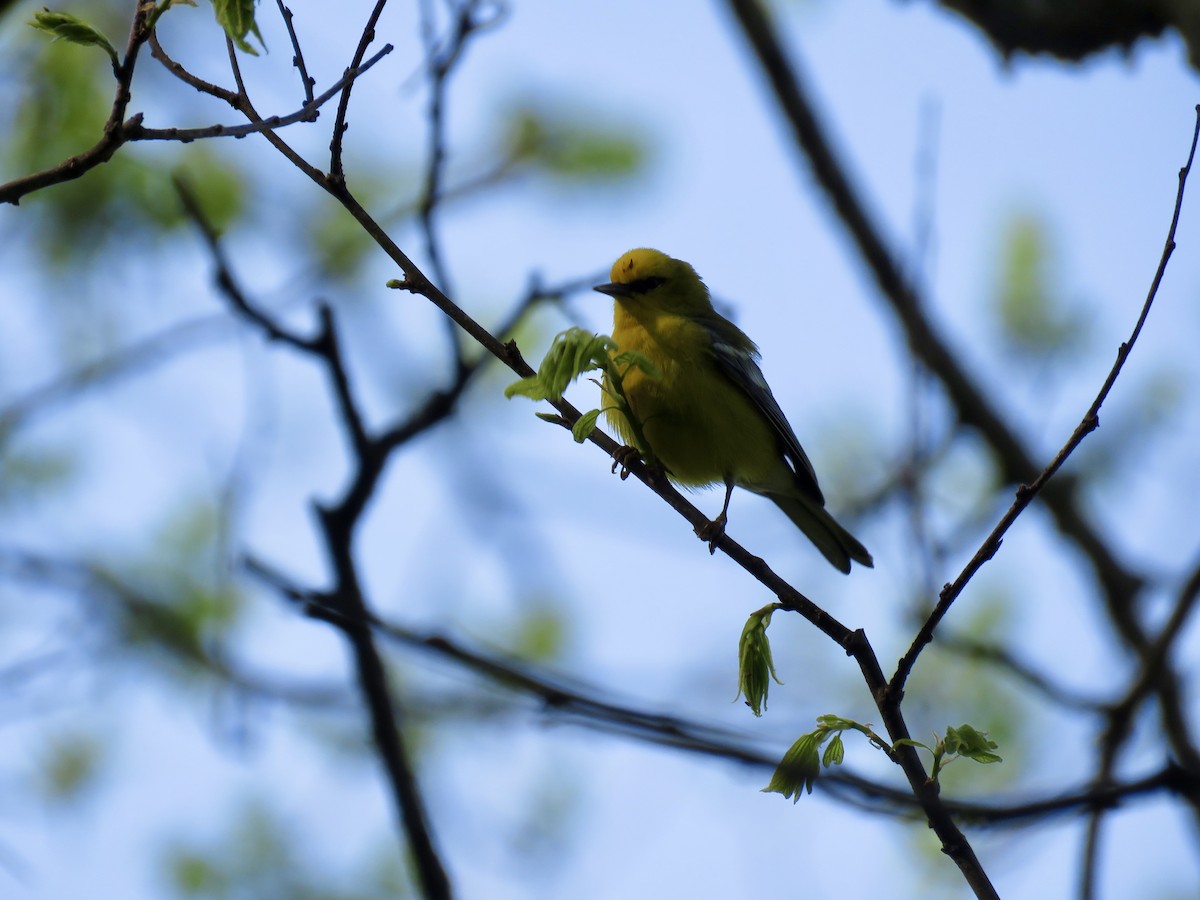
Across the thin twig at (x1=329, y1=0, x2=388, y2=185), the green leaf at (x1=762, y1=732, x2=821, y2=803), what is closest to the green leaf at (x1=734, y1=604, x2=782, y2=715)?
the green leaf at (x1=762, y1=732, x2=821, y2=803)

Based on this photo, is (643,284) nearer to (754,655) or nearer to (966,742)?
(754,655)

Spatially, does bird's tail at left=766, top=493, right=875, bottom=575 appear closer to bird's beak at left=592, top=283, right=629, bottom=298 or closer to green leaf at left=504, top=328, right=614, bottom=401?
bird's beak at left=592, top=283, right=629, bottom=298

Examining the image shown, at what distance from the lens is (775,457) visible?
5.40 meters

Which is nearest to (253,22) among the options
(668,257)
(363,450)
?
(363,450)

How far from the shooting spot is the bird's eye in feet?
17.5

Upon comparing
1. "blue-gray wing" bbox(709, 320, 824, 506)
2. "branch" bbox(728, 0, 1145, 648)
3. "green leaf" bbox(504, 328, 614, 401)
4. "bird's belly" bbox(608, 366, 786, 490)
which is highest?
"branch" bbox(728, 0, 1145, 648)

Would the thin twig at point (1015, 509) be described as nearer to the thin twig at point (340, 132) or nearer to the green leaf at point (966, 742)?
the green leaf at point (966, 742)

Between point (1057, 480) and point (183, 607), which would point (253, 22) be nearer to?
point (1057, 480)

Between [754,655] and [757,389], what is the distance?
101 inches

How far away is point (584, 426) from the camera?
2.69 m

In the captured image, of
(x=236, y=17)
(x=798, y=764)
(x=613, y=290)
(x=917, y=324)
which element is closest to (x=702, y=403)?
(x=613, y=290)

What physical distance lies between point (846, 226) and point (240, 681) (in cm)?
402


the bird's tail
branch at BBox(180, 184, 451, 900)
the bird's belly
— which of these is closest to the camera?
branch at BBox(180, 184, 451, 900)

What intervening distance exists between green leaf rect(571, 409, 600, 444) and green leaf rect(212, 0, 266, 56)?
1.02 meters
